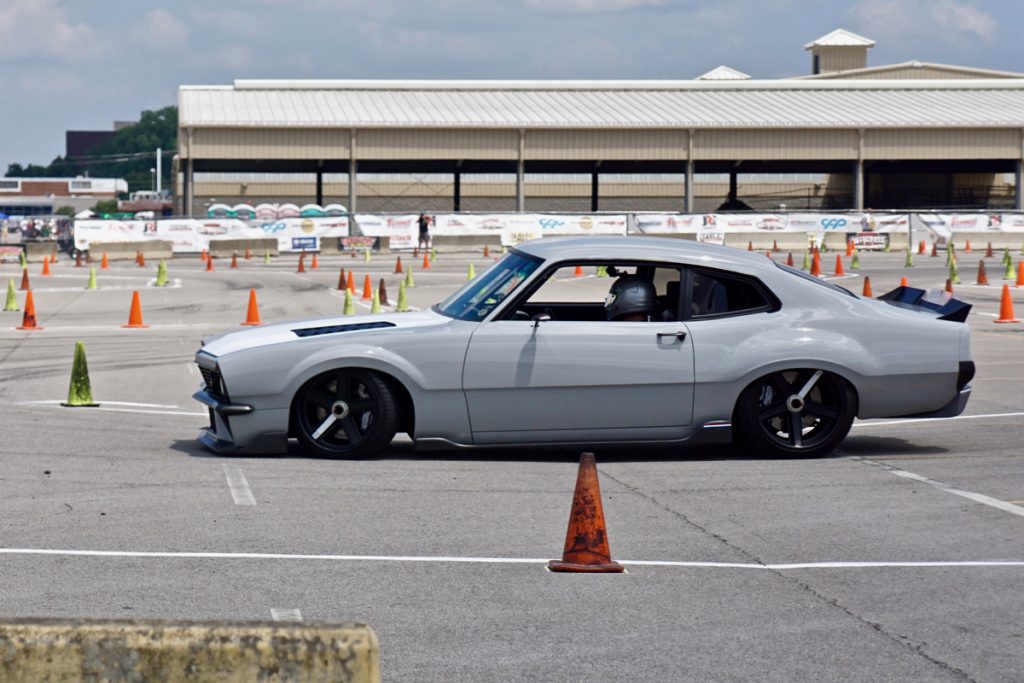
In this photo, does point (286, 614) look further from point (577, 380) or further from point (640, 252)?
point (640, 252)

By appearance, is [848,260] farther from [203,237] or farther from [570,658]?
[570,658]

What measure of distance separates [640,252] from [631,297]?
327mm

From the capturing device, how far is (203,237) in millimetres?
52594

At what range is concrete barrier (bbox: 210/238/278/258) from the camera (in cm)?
5225

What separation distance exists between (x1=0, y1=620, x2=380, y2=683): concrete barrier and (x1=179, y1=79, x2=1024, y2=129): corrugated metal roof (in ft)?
220

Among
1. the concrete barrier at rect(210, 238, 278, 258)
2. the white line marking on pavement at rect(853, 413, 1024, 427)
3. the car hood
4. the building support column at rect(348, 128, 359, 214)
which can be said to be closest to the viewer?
the car hood

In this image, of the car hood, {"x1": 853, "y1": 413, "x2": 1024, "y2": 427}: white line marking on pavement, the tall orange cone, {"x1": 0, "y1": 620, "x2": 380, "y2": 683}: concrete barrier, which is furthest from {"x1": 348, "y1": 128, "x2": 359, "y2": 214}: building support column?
{"x1": 0, "y1": 620, "x2": 380, "y2": 683}: concrete barrier

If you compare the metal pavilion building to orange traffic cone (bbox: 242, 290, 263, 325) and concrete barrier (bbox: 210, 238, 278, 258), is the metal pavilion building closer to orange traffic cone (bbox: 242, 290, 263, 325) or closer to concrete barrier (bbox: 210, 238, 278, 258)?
concrete barrier (bbox: 210, 238, 278, 258)

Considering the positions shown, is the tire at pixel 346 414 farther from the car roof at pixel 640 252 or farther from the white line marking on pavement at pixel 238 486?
the car roof at pixel 640 252

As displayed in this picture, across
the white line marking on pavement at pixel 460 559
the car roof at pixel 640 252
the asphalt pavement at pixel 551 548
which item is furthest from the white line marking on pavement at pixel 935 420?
the white line marking on pavement at pixel 460 559

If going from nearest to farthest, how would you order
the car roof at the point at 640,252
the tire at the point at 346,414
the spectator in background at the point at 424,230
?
the tire at the point at 346,414, the car roof at the point at 640,252, the spectator in background at the point at 424,230

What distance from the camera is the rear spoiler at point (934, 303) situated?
424 inches

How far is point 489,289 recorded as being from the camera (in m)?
10.4

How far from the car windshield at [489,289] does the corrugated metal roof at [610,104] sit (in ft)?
197
